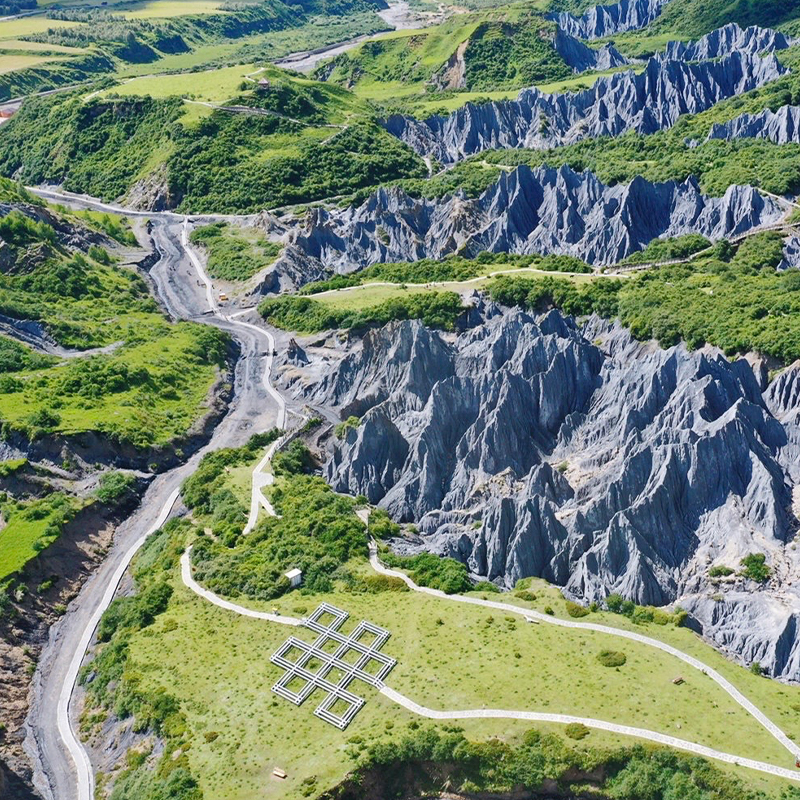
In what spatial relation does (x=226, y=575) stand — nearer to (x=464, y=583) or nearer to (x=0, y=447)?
(x=464, y=583)

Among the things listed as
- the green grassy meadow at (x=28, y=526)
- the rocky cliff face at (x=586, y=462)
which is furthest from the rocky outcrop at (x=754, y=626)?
the green grassy meadow at (x=28, y=526)

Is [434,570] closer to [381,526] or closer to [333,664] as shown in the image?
[381,526]

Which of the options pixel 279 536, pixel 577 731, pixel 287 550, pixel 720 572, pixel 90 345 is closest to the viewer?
pixel 577 731

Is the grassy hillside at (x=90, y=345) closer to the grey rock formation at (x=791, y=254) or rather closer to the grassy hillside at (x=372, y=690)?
the grassy hillside at (x=372, y=690)

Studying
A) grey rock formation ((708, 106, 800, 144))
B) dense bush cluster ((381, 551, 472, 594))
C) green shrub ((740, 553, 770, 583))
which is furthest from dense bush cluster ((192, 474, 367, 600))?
grey rock formation ((708, 106, 800, 144))

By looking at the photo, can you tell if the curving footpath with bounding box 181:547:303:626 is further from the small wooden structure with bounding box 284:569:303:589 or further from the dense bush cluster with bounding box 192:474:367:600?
the small wooden structure with bounding box 284:569:303:589

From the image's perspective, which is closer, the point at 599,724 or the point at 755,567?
the point at 599,724

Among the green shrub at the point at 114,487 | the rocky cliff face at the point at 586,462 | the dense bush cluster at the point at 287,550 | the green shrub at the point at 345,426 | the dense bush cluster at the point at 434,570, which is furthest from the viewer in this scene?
the green shrub at the point at 345,426

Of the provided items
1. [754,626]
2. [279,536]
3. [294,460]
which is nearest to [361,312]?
[294,460]
